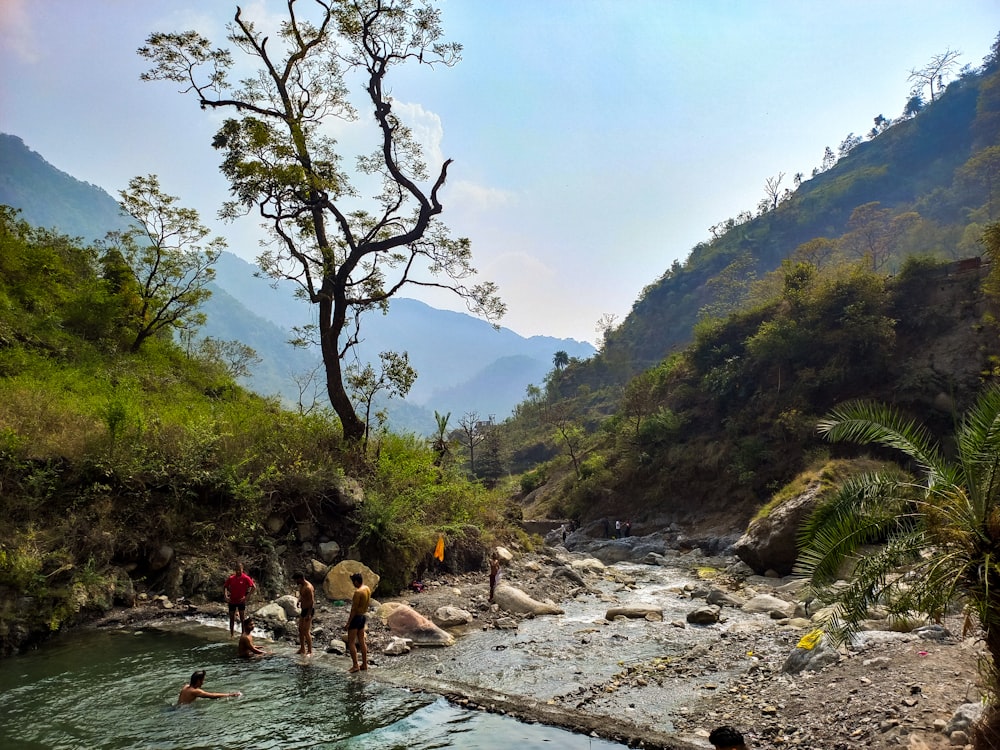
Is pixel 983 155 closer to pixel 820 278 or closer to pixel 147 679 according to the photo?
pixel 820 278

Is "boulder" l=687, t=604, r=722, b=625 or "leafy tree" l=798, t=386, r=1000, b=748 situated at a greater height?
"leafy tree" l=798, t=386, r=1000, b=748

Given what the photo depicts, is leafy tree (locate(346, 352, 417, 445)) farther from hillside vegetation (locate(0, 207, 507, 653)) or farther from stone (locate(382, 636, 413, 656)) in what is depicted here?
stone (locate(382, 636, 413, 656))

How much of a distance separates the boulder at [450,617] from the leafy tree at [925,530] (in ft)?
26.8

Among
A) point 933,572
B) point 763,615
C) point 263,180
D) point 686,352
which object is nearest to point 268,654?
point 933,572

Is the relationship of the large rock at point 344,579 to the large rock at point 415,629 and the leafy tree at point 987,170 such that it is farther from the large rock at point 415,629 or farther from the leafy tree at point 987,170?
the leafy tree at point 987,170

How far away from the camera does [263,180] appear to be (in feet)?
53.2

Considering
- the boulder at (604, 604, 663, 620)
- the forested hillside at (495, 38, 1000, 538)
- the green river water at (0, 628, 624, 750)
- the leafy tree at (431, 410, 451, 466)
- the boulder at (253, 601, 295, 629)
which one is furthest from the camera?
the forested hillside at (495, 38, 1000, 538)

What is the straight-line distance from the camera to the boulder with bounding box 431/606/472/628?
1270 centimetres

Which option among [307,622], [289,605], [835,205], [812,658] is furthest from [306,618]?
[835,205]

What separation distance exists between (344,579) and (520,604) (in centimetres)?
444

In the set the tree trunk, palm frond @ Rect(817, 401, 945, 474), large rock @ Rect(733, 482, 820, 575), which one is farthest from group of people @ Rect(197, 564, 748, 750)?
large rock @ Rect(733, 482, 820, 575)

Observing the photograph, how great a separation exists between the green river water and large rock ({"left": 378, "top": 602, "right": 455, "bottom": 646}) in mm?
2085

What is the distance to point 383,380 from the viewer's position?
19.4m

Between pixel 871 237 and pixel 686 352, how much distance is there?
36.0 m
